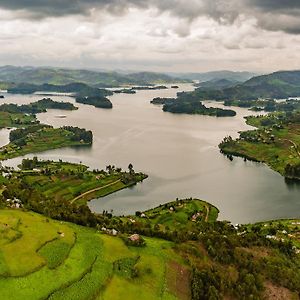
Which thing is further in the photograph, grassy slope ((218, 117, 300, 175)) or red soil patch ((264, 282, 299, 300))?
grassy slope ((218, 117, 300, 175))

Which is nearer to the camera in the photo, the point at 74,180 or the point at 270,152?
the point at 74,180

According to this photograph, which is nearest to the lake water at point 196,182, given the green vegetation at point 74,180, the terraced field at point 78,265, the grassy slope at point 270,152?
the green vegetation at point 74,180

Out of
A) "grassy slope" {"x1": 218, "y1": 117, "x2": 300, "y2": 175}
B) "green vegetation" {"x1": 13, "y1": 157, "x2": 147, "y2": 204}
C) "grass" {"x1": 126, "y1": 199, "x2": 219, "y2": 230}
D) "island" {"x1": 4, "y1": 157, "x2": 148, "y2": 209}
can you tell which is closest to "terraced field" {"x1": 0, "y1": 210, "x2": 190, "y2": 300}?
"grass" {"x1": 126, "y1": 199, "x2": 219, "y2": 230}

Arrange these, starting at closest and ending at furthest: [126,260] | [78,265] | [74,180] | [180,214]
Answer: [78,265], [126,260], [180,214], [74,180]

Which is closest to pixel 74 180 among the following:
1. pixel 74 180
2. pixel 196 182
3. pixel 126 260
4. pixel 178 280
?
pixel 74 180

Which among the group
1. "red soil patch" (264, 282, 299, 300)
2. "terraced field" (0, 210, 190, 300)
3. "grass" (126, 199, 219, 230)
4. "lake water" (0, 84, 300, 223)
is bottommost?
"lake water" (0, 84, 300, 223)

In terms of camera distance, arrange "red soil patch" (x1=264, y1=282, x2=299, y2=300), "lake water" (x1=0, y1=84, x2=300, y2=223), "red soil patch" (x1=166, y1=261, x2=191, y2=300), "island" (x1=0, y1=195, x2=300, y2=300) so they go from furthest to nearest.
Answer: "lake water" (x1=0, y1=84, x2=300, y2=223), "red soil patch" (x1=264, y1=282, x2=299, y2=300), "red soil patch" (x1=166, y1=261, x2=191, y2=300), "island" (x1=0, y1=195, x2=300, y2=300)

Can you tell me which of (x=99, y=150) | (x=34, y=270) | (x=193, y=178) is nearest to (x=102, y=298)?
(x=34, y=270)

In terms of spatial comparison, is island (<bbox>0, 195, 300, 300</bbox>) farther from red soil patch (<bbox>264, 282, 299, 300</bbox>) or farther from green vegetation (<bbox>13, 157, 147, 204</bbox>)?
green vegetation (<bbox>13, 157, 147, 204</bbox>)

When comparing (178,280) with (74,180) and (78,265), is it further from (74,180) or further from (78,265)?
(74,180)
